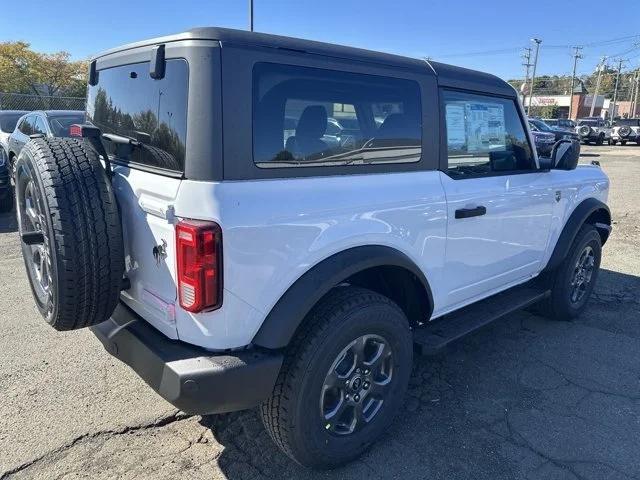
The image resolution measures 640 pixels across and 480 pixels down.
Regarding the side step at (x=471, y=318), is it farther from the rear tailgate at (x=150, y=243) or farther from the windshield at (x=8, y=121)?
the windshield at (x=8, y=121)

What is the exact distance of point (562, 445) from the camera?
266 centimetres

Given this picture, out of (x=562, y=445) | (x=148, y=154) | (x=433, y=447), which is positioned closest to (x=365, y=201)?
(x=148, y=154)

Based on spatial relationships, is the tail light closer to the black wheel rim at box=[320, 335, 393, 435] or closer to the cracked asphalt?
the black wheel rim at box=[320, 335, 393, 435]

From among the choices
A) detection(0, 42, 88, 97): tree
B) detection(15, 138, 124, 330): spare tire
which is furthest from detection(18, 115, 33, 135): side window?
detection(0, 42, 88, 97): tree

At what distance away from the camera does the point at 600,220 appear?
14.5ft

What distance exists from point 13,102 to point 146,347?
20495 millimetres

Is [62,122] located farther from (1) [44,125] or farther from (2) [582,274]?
(2) [582,274]

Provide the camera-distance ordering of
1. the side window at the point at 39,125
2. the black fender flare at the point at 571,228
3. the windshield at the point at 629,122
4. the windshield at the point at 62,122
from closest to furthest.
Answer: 1. the black fender flare at the point at 571,228
2. the windshield at the point at 62,122
3. the side window at the point at 39,125
4. the windshield at the point at 629,122

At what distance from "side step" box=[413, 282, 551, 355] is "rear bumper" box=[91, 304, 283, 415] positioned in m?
1.10

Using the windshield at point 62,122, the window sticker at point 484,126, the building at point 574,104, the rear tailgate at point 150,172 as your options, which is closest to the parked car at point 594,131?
the windshield at point 62,122

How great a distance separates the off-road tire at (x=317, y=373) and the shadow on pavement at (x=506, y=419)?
0.53 ft

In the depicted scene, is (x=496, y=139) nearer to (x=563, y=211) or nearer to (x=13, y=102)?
(x=563, y=211)

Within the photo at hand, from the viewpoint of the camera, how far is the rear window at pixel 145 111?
2043 mm

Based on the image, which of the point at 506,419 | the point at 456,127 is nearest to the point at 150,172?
the point at 456,127
